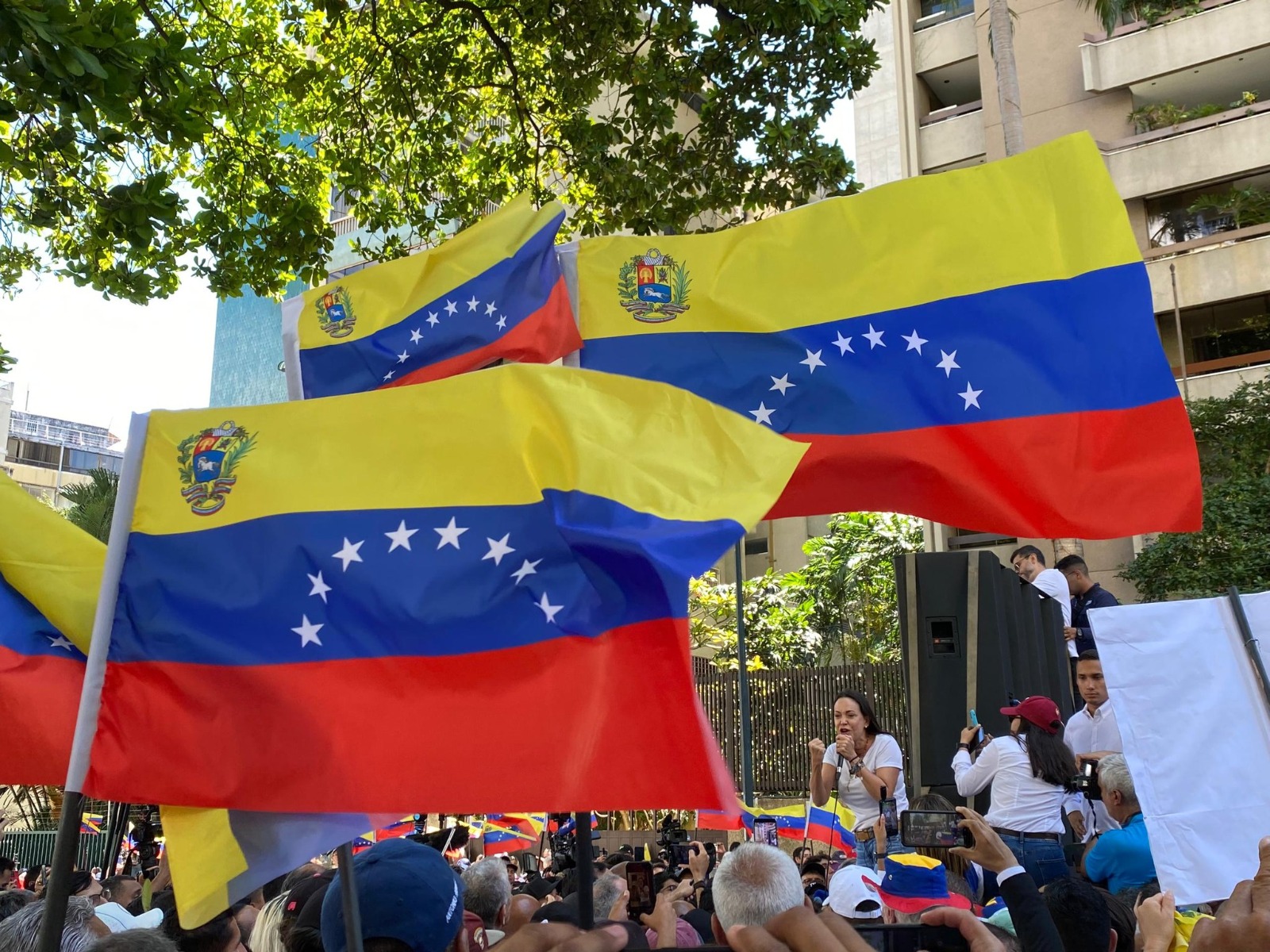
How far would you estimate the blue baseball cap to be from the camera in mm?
2434

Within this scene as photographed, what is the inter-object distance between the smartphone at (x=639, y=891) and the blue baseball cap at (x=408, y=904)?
92 centimetres

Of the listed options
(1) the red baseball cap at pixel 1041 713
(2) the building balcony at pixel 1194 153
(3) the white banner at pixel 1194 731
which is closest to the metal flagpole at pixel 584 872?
(3) the white banner at pixel 1194 731

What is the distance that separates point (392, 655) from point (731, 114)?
7863mm

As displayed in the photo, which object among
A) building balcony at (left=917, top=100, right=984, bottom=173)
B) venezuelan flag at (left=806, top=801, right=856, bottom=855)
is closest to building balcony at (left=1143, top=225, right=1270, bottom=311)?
building balcony at (left=917, top=100, right=984, bottom=173)

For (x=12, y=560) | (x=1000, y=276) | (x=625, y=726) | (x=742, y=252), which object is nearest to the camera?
(x=625, y=726)

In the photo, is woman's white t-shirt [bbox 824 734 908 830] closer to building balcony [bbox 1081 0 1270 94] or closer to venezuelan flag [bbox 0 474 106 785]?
venezuelan flag [bbox 0 474 106 785]

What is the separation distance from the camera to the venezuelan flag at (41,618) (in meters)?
3.69

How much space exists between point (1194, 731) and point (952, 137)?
2621cm

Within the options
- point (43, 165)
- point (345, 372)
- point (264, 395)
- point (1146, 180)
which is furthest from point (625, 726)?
point (264, 395)

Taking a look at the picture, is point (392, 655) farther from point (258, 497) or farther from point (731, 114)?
point (731, 114)

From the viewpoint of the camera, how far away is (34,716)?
369cm

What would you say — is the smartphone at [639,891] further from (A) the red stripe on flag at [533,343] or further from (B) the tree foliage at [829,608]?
(B) the tree foliage at [829,608]

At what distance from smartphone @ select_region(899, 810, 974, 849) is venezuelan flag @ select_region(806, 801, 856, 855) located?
4.60 metres

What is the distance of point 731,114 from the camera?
9.94 metres
